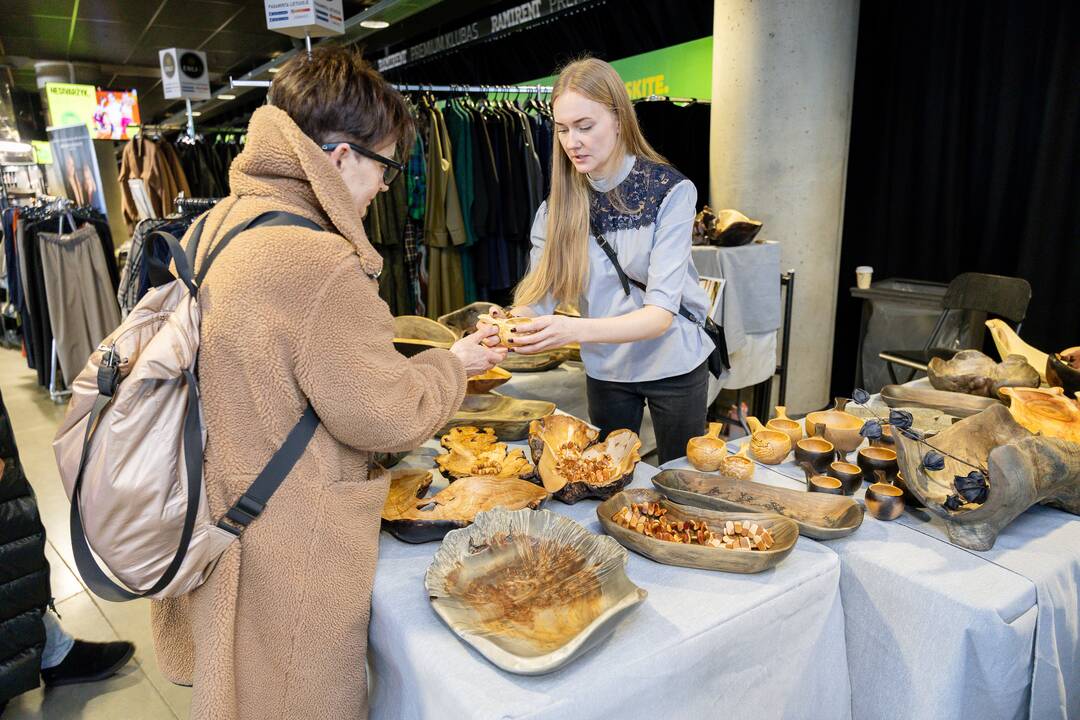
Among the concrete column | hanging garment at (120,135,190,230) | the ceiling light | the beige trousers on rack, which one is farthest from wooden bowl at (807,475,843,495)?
the ceiling light

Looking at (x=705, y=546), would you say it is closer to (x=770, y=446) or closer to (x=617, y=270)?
(x=770, y=446)

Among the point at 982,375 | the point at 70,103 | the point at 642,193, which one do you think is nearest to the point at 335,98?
the point at 642,193

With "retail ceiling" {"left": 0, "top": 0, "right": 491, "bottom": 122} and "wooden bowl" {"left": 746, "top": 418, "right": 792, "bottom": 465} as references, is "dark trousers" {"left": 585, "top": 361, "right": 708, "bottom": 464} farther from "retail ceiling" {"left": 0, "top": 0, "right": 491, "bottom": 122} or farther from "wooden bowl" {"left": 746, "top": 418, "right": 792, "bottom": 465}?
"retail ceiling" {"left": 0, "top": 0, "right": 491, "bottom": 122}

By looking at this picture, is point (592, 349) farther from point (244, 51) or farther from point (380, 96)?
point (244, 51)

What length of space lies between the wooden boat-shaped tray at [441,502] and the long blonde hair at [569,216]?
2.03 ft

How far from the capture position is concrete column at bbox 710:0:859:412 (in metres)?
3.77

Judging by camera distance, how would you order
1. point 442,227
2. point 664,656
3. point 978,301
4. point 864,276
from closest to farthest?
point 664,656
point 978,301
point 864,276
point 442,227

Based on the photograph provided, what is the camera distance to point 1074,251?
11.6 ft

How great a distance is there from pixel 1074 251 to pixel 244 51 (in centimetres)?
1020

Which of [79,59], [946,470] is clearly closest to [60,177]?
[79,59]

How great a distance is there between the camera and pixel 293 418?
105 centimetres

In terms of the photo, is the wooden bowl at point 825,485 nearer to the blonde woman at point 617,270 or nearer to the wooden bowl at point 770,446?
the wooden bowl at point 770,446

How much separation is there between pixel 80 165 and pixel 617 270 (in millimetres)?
6109

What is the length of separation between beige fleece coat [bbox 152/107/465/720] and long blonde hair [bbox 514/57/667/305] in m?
0.79
